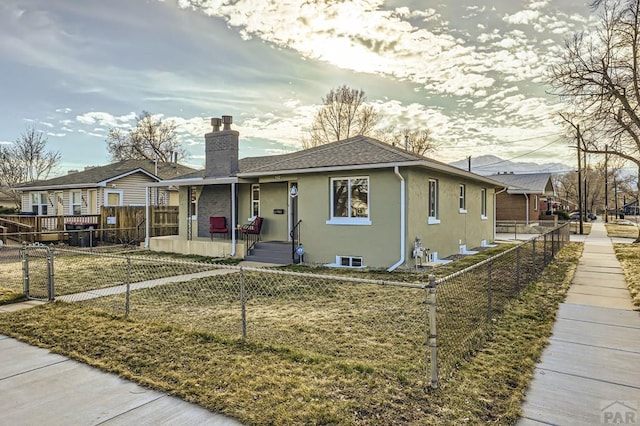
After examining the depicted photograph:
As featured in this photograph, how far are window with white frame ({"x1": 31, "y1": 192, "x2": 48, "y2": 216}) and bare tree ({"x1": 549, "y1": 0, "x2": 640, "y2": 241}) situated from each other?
98.4 feet

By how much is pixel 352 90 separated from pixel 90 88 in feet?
66.3

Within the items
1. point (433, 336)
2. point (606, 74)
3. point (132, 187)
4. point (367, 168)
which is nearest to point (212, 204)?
point (367, 168)

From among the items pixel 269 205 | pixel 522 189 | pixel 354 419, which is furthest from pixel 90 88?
pixel 522 189

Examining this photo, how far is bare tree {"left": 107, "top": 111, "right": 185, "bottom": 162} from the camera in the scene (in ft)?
138

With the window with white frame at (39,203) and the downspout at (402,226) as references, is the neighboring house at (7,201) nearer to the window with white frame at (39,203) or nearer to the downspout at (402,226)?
the window with white frame at (39,203)

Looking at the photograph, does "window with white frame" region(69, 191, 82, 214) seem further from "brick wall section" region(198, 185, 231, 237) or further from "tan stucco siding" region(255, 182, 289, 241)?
"tan stucco siding" region(255, 182, 289, 241)

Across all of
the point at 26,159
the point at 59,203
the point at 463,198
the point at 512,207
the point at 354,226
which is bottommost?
the point at 354,226

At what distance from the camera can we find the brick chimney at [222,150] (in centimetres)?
1579

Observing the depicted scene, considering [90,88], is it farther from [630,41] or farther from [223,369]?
[630,41]

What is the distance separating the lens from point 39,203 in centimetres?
2595

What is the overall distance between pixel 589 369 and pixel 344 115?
3146 cm

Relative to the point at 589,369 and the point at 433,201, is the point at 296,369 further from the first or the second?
the point at 433,201

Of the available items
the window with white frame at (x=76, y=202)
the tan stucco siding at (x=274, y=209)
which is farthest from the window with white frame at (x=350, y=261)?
the window with white frame at (x=76, y=202)

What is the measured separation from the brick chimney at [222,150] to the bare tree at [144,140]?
28.7m
